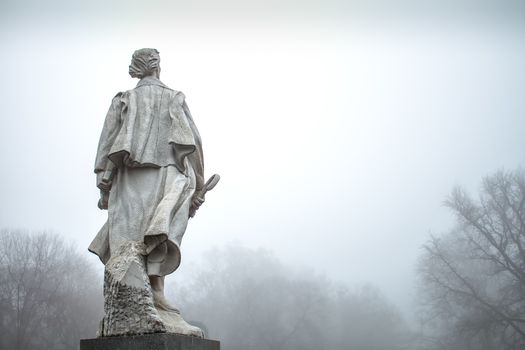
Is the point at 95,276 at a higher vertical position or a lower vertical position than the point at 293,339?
higher

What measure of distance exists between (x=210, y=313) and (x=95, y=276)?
401 inches

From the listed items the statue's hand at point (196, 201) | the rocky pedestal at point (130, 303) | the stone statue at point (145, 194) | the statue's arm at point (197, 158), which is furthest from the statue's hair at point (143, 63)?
the rocky pedestal at point (130, 303)

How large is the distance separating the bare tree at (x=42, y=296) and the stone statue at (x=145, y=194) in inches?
1255

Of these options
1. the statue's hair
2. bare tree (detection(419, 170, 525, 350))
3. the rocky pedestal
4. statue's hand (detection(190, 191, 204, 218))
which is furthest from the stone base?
bare tree (detection(419, 170, 525, 350))

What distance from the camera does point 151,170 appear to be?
583cm

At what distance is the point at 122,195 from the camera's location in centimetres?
575

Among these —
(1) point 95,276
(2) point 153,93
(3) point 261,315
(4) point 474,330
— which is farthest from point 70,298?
(2) point 153,93

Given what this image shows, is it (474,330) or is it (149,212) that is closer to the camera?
(149,212)

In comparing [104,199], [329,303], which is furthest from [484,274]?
[104,199]

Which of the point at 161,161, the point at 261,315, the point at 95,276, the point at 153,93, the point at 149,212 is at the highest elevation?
the point at 95,276

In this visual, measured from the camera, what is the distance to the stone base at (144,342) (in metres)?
4.42

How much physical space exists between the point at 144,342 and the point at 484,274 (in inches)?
1297

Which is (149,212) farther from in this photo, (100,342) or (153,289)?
(100,342)

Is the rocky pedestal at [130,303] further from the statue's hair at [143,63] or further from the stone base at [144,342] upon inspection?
the statue's hair at [143,63]
